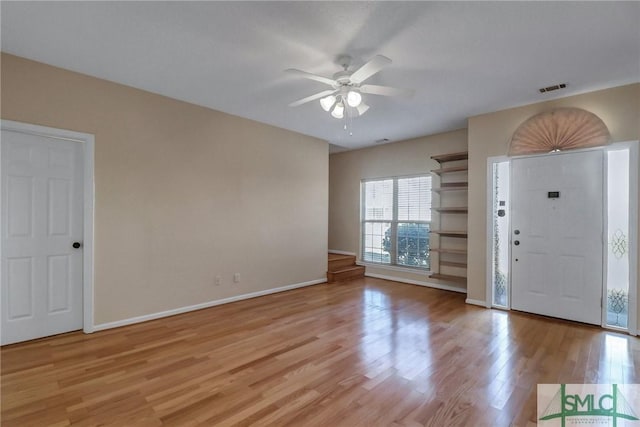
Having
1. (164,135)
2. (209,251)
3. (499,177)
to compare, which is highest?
(164,135)

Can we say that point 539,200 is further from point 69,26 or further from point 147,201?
point 69,26

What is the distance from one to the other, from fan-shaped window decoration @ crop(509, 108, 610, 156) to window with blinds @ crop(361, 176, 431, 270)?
181cm

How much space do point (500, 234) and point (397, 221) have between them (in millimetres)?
2130

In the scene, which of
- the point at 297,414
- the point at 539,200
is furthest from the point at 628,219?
the point at 297,414

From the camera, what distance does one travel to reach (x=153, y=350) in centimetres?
287

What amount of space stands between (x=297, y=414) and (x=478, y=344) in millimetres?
2061

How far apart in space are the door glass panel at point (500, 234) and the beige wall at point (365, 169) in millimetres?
1058

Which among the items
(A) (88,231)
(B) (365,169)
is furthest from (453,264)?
(A) (88,231)

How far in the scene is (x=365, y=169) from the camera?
6625 millimetres

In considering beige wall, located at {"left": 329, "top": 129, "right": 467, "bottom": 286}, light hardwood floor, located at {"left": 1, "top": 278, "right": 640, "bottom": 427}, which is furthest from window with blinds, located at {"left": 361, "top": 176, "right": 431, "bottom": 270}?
light hardwood floor, located at {"left": 1, "top": 278, "right": 640, "bottom": 427}

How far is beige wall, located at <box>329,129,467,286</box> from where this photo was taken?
18.2ft

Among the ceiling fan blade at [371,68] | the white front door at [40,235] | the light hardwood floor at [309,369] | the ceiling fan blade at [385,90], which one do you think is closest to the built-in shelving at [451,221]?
the light hardwood floor at [309,369]

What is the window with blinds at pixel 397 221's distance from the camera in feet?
19.0

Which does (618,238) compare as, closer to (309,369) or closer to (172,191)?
(309,369)
